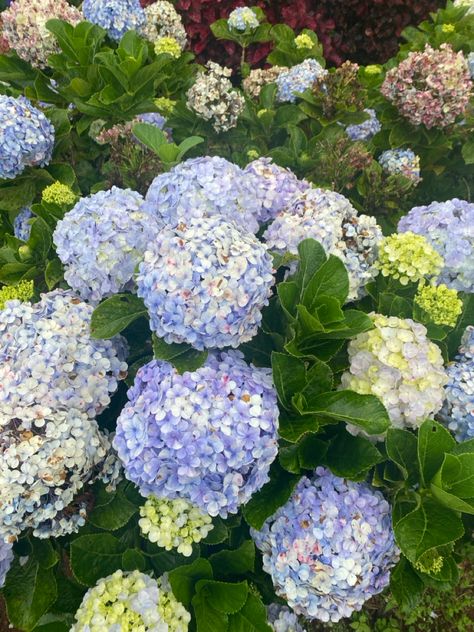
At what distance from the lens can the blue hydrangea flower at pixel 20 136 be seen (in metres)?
1.75

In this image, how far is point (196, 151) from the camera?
86.1 inches

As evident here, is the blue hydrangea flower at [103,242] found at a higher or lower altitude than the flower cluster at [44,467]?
higher

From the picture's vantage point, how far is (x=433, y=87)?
82.3 inches

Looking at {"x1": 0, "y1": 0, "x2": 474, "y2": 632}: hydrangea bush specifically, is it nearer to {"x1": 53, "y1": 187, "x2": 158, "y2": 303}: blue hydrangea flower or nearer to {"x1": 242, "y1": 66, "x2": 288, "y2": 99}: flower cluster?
{"x1": 53, "y1": 187, "x2": 158, "y2": 303}: blue hydrangea flower

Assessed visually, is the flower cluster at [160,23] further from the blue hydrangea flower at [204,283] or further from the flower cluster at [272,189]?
the blue hydrangea flower at [204,283]

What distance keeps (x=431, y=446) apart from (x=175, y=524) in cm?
62

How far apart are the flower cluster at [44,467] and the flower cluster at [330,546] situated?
18.9 inches

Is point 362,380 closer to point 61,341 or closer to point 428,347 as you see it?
point 428,347

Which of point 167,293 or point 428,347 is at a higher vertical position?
point 167,293

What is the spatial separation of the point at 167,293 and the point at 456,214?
0.99 meters

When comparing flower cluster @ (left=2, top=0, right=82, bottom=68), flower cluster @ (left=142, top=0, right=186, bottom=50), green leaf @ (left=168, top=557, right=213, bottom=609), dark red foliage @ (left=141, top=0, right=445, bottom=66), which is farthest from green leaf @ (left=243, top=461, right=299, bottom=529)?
dark red foliage @ (left=141, top=0, right=445, bottom=66)

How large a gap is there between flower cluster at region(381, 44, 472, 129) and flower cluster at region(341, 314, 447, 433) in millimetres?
1283

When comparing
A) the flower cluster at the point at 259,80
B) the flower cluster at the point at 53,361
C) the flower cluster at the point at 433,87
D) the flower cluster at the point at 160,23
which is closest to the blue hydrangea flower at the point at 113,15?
the flower cluster at the point at 160,23

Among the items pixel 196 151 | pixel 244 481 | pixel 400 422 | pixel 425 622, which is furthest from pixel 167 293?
pixel 425 622
